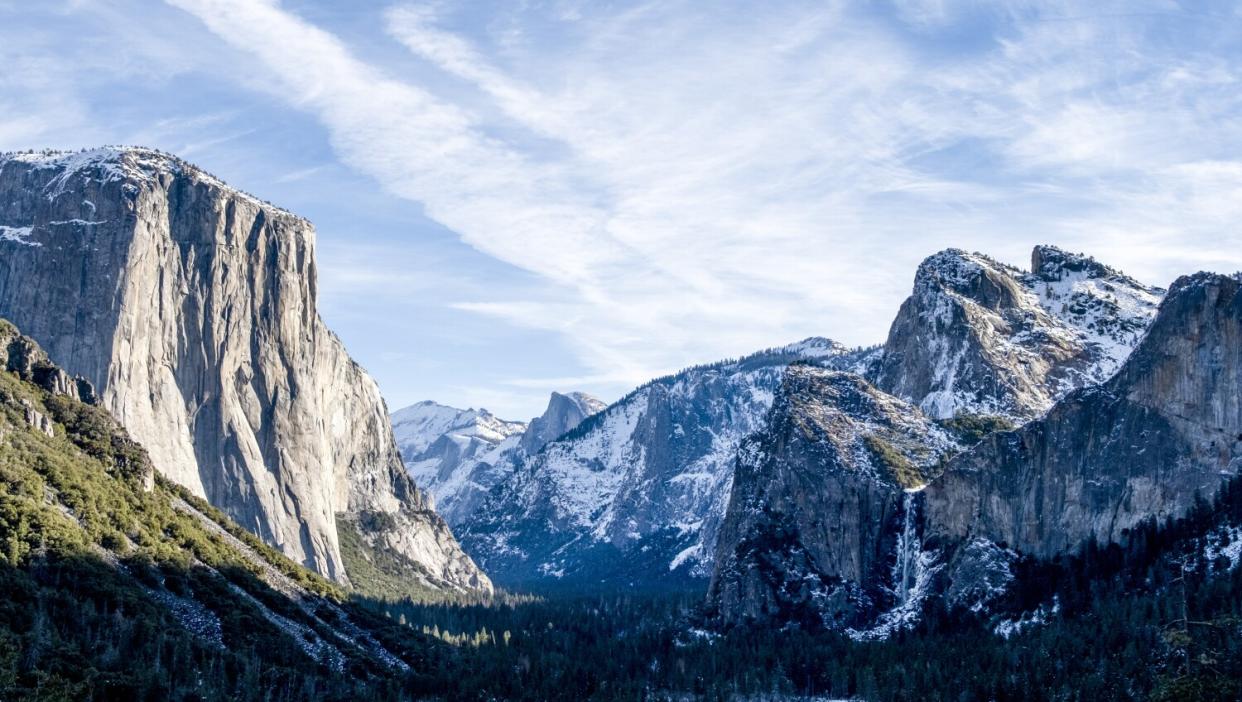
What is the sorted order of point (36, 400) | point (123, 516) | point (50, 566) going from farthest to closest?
point (36, 400)
point (123, 516)
point (50, 566)

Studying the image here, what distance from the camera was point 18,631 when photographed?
413 feet

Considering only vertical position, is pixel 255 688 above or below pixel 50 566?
below

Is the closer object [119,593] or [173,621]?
[119,593]

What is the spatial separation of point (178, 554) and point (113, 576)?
20892mm

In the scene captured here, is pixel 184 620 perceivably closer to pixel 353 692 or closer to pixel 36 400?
pixel 353 692

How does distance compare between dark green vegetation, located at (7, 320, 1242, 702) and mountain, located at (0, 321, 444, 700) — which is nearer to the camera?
mountain, located at (0, 321, 444, 700)

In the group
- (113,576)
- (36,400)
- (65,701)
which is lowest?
(65,701)

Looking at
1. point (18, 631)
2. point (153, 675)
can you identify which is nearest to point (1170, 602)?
point (153, 675)

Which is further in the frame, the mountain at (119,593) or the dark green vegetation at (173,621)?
the dark green vegetation at (173,621)

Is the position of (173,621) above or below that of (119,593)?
below

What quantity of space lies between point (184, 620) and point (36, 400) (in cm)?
4727

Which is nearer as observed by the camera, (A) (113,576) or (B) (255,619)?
(A) (113,576)

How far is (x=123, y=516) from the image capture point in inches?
6703

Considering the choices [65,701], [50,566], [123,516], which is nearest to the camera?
[65,701]
